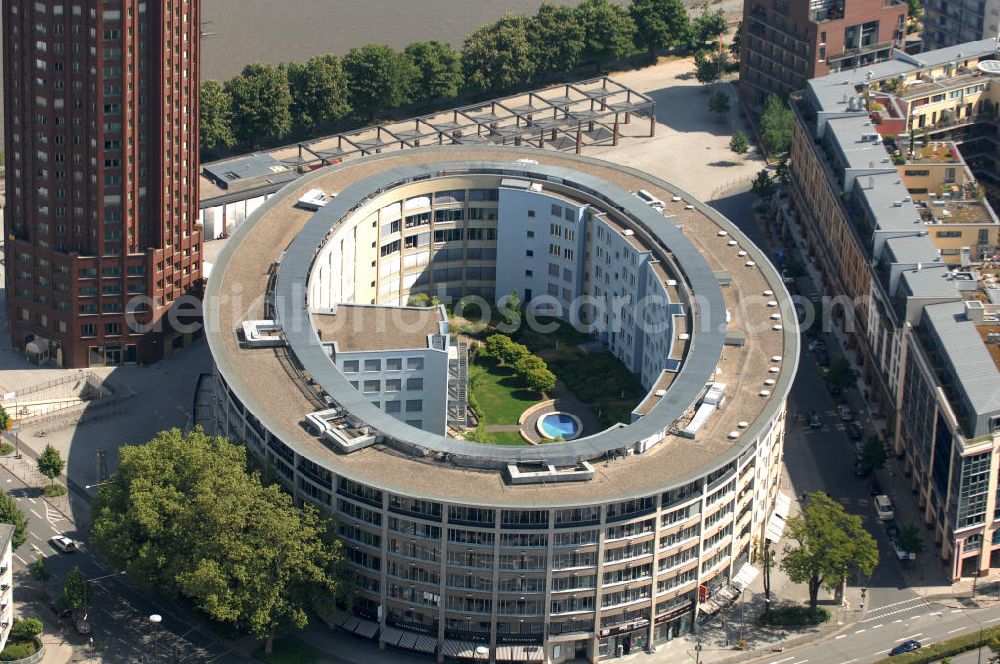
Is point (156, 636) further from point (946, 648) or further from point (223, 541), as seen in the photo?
point (946, 648)

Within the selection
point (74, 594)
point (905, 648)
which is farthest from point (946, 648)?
point (74, 594)

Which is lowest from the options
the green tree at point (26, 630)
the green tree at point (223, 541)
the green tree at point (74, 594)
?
the green tree at point (26, 630)

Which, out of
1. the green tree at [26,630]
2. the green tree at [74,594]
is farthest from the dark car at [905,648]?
Result: the green tree at [26,630]

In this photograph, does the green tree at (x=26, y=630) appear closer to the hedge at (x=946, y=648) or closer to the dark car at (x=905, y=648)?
the hedge at (x=946, y=648)

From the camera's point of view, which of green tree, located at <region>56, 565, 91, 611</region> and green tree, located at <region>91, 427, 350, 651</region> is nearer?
green tree, located at <region>91, 427, 350, 651</region>

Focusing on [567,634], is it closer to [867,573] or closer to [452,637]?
[452,637]

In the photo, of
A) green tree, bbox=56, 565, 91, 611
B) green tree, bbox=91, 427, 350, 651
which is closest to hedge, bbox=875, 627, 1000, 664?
green tree, bbox=91, 427, 350, 651

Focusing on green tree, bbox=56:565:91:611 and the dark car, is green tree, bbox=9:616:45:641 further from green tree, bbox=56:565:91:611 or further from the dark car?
the dark car
